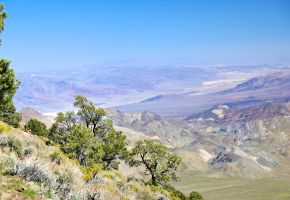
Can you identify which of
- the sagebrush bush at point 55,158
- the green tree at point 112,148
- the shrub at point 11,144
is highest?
the shrub at point 11,144

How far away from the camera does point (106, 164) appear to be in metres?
53.5

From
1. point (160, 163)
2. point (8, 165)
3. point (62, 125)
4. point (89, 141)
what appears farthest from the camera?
point (62, 125)

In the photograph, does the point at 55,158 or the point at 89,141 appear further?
the point at 89,141

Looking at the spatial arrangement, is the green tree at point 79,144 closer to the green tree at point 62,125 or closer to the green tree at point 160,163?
the green tree at point 62,125

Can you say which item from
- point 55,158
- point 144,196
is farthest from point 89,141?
point 55,158

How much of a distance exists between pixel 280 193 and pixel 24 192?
183 metres

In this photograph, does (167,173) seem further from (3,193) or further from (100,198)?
(3,193)

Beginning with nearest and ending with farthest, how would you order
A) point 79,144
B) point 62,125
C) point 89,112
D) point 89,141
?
1. point 79,144
2. point 89,141
3. point 89,112
4. point 62,125

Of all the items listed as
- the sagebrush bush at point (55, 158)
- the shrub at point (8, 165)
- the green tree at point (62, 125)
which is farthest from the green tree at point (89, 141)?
the shrub at point (8, 165)

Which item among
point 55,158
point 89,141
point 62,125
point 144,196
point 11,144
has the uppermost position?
point 11,144

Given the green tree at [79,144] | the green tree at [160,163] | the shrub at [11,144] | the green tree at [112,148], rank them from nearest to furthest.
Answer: the shrub at [11,144]
the green tree at [79,144]
the green tree at [112,148]
the green tree at [160,163]

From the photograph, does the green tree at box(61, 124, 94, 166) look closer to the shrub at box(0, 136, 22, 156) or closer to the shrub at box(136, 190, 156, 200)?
the shrub at box(136, 190, 156, 200)

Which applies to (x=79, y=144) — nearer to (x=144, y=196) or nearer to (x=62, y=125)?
(x=62, y=125)

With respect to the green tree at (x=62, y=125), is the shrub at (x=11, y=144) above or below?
above
